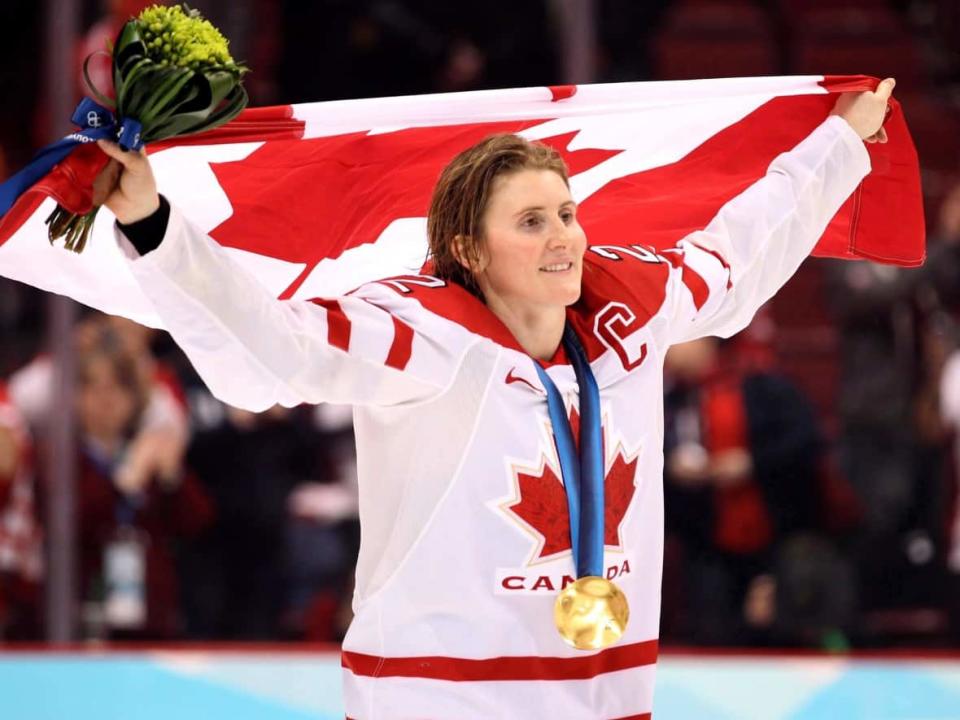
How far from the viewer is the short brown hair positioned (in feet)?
8.31

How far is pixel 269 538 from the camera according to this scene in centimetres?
596

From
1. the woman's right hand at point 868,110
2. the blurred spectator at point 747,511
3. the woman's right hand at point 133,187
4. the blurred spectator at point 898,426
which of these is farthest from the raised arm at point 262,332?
the blurred spectator at point 898,426

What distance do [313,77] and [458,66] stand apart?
57 cm

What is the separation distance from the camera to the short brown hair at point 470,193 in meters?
2.53

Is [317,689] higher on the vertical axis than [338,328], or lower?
lower

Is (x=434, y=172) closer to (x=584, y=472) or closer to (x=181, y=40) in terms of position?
(x=584, y=472)

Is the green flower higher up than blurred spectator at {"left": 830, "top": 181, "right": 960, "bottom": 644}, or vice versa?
the green flower

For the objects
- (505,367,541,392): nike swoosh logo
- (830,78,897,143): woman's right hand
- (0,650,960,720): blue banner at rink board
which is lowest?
(0,650,960,720): blue banner at rink board

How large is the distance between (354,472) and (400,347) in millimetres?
3686

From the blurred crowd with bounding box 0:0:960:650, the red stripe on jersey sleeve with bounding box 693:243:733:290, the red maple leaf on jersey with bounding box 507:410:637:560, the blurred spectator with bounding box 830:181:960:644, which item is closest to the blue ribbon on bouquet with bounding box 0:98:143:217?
the red maple leaf on jersey with bounding box 507:410:637:560

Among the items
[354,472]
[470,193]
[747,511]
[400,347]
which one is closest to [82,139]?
[400,347]

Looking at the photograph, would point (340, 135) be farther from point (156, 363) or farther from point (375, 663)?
point (156, 363)

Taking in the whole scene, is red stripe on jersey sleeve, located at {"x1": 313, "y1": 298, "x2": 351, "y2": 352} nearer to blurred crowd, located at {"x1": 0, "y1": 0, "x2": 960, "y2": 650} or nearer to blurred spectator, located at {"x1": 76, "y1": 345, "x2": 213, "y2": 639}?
blurred crowd, located at {"x1": 0, "y1": 0, "x2": 960, "y2": 650}

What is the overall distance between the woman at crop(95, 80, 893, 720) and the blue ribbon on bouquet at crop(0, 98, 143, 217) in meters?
0.16
